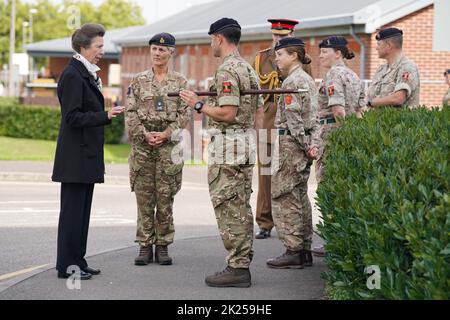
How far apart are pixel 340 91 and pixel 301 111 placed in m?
0.94

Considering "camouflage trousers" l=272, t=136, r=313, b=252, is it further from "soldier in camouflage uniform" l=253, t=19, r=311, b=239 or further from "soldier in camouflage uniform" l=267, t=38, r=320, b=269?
"soldier in camouflage uniform" l=253, t=19, r=311, b=239

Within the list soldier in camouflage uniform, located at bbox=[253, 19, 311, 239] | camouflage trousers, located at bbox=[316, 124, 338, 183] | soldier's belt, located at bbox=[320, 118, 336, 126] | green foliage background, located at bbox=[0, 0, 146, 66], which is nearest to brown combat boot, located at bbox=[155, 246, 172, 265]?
camouflage trousers, located at bbox=[316, 124, 338, 183]

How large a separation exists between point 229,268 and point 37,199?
7.94 metres

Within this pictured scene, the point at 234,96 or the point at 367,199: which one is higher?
the point at 234,96

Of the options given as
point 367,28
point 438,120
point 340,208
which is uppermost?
point 367,28

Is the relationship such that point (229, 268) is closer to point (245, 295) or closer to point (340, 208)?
point (245, 295)

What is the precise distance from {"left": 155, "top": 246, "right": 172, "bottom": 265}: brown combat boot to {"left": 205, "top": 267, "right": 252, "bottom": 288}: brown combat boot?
3.98 ft

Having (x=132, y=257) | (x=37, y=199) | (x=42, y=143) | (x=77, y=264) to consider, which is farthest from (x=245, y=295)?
(x=42, y=143)

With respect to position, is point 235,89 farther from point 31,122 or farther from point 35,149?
point 31,122

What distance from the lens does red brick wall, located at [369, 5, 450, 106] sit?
2119 cm

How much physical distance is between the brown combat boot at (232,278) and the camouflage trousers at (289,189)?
3.52ft
